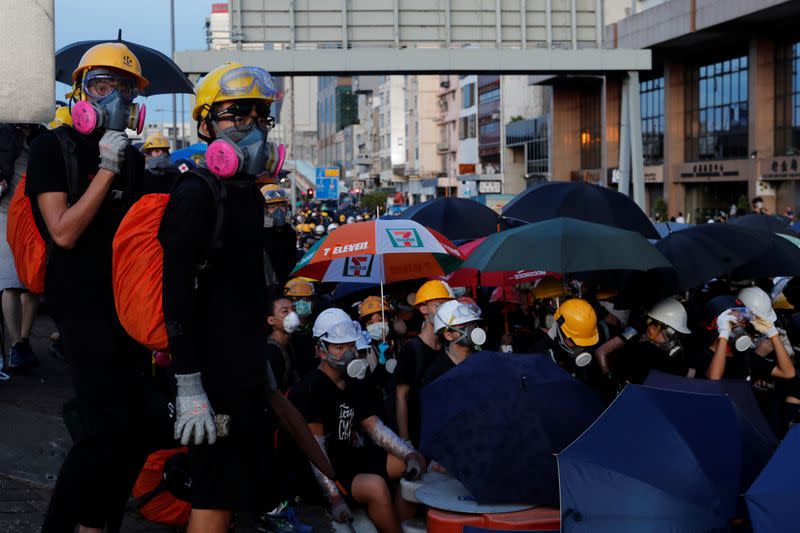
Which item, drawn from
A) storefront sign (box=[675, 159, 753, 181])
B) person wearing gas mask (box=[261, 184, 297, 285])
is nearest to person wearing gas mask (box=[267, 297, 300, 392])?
person wearing gas mask (box=[261, 184, 297, 285])

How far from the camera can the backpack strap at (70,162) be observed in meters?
3.72

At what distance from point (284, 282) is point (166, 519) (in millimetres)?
3676

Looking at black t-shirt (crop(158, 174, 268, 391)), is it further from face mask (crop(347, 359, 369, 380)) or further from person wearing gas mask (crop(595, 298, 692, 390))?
person wearing gas mask (crop(595, 298, 692, 390))

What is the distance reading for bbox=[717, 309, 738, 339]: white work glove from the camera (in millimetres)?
6309

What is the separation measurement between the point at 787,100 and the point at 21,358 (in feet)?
147

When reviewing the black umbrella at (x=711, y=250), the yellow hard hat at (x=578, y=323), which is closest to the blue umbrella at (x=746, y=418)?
the yellow hard hat at (x=578, y=323)

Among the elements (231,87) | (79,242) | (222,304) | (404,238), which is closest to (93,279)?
(79,242)

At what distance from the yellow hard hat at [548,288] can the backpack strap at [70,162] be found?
537 centimetres

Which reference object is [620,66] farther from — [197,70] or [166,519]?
[166,519]

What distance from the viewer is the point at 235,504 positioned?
3400 mm

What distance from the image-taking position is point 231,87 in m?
3.56

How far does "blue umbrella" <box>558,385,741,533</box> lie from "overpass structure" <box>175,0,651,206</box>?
25.5 m

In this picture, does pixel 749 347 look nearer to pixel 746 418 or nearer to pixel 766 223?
pixel 746 418

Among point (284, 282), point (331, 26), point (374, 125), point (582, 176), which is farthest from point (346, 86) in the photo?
point (284, 282)
